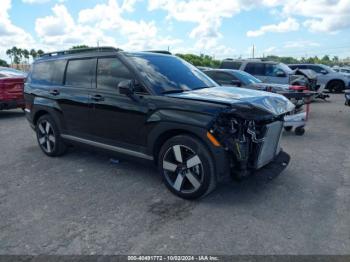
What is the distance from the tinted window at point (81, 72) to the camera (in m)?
5.09

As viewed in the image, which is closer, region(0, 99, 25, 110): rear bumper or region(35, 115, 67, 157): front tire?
region(35, 115, 67, 157): front tire

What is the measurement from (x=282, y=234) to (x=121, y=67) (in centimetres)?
299

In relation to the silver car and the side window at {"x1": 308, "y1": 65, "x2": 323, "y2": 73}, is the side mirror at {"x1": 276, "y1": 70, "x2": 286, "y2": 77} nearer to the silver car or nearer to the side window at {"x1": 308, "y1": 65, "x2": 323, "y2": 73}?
the silver car

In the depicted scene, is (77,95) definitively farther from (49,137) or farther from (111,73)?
(49,137)

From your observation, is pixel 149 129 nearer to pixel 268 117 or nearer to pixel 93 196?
pixel 93 196

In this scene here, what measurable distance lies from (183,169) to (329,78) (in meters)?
17.8

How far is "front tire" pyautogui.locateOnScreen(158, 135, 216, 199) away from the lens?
3.82m

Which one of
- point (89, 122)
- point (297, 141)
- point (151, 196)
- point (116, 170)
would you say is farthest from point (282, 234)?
point (297, 141)

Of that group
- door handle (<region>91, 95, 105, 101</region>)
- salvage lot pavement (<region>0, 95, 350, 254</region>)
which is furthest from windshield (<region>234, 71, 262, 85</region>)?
door handle (<region>91, 95, 105, 101</region>)

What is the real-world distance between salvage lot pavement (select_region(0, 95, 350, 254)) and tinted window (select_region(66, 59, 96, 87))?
1.39 metres

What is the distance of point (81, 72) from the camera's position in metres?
5.27

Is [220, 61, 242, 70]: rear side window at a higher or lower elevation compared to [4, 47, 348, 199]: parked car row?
higher

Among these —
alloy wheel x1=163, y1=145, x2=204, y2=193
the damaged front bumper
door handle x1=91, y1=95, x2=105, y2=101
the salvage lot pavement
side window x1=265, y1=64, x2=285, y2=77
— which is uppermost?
side window x1=265, y1=64, x2=285, y2=77

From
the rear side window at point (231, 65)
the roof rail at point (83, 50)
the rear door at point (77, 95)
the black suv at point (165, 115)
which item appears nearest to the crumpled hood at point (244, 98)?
the black suv at point (165, 115)
